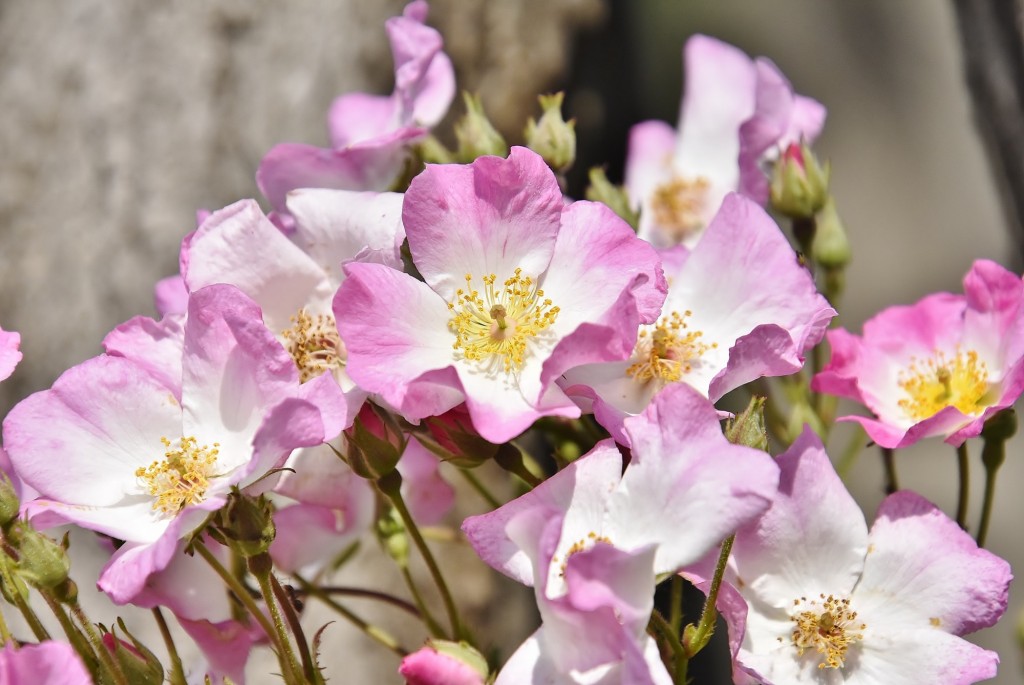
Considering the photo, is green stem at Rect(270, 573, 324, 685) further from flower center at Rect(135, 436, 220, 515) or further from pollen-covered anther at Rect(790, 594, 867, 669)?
pollen-covered anther at Rect(790, 594, 867, 669)

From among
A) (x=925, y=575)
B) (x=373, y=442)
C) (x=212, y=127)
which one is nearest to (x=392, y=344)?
(x=373, y=442)

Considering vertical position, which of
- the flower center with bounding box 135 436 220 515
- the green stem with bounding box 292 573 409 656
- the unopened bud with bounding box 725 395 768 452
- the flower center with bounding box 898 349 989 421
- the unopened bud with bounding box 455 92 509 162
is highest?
the unopened bud with bounding box 455 92 509 162

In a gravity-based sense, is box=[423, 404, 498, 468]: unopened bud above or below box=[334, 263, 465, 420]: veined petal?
below

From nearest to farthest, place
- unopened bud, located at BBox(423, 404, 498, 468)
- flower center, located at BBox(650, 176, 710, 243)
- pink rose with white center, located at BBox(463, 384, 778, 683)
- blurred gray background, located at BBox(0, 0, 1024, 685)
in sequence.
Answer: pink rose with white center, located at BBox(463, 384, 778, 683)
unopened bud, located at BBox(423, 404, 498, 468)
flower center, located at BBox(650, 176, 710, 243)
blurred gray background, located at BBox(0, 0, 1024, 685)

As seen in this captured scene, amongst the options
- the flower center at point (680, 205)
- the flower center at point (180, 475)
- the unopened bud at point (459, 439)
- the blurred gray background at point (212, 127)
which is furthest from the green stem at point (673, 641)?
the blurred gray background at point (212, 127)

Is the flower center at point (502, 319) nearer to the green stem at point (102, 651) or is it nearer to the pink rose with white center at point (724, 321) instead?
the pink rose with white center at point (724, 321)

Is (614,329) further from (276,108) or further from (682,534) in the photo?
(276,108)

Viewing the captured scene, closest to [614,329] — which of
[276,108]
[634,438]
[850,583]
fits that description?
[634,438]

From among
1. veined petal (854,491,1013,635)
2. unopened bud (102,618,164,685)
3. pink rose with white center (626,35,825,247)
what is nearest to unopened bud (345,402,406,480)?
unopened bud (102,618,164,685)
